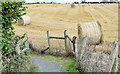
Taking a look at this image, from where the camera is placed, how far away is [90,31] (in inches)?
350

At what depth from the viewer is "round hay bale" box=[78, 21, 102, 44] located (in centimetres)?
871

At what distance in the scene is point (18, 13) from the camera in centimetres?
528

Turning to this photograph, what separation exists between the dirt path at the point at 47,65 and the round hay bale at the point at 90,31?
2.55 meters

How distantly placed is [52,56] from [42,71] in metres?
1.94

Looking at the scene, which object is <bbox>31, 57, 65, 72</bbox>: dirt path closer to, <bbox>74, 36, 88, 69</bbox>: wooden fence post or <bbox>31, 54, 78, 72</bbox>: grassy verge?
<bbox>31, 54, 78, 72</bbox>: grassy verge

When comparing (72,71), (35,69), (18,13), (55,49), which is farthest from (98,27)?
(18,13)

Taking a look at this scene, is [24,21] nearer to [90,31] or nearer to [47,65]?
[90,31]

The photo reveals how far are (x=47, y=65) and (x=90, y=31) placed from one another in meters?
3.46

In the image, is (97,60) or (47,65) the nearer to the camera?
(97,60)

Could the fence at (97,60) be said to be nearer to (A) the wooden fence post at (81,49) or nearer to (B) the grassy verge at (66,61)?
(A) the wooden fence post at (81,49)

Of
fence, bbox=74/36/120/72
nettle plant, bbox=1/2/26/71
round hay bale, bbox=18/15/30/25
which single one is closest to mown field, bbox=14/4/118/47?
round hay bale, bbox=18/15/30/25

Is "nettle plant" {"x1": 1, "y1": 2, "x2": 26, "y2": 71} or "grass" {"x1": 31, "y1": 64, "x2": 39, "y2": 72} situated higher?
"nettle plant" {"x1": 1, "y1": 2, "x2": 26, "y2": 71}

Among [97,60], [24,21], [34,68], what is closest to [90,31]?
[34,68]

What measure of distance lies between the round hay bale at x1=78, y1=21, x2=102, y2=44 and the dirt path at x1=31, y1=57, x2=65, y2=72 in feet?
A: 8.37
